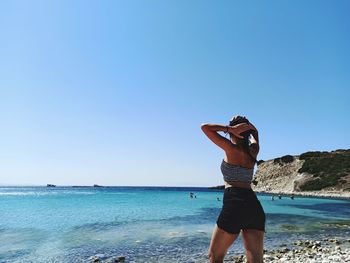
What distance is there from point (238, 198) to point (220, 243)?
0.69 meters

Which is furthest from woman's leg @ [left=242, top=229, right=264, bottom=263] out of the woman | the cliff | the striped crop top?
the cliff

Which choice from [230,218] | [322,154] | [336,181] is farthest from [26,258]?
[322,154]

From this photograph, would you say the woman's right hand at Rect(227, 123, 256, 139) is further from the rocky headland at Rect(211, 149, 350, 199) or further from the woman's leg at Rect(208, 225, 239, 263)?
the rocky headland at Rect(211, 149, 350, 199)

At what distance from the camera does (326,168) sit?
318 ft

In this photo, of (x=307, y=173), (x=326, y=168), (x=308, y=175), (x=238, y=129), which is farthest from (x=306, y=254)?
(x=307, y=173)

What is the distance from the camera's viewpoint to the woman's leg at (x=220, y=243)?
5.36m

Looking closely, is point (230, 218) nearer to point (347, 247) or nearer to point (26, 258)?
point (26, 258)

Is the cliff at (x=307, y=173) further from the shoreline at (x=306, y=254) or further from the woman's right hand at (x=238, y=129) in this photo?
the woman's right hand at (x=238, y=129)

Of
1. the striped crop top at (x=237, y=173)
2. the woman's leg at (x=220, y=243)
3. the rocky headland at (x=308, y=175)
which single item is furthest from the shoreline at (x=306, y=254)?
the rocky headland at (x=308, y=175)

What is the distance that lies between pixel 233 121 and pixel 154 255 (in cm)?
1270

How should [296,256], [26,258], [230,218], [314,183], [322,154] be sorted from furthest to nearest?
[322,154] → [314,183] → [26,258] → [296,256] → [230,218]

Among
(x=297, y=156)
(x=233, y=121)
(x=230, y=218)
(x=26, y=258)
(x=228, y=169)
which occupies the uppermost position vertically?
(x=297, y=156)

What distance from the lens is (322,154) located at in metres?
114

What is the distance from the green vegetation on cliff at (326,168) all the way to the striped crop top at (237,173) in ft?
297
